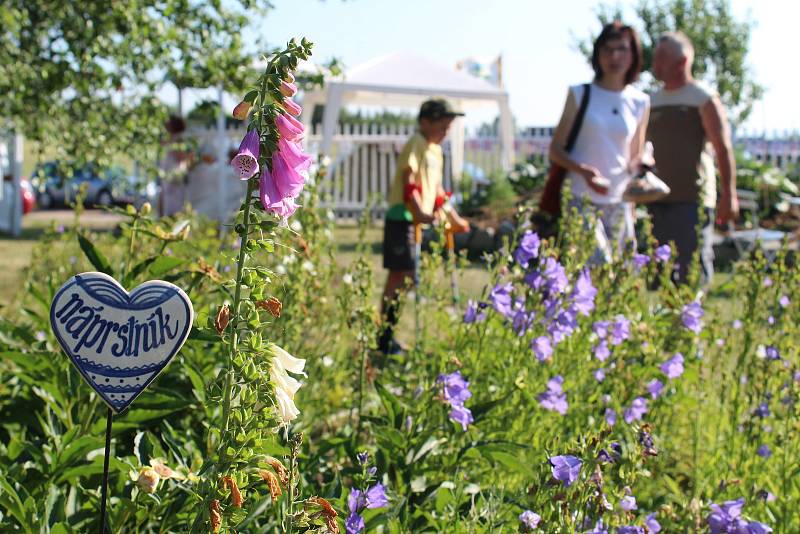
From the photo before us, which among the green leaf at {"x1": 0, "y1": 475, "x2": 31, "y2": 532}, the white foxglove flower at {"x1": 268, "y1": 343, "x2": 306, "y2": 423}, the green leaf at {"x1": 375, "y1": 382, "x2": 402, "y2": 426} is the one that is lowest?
the green leaf at {"x1": 0, "y1": 475, "x2": 31, "y2": 532}

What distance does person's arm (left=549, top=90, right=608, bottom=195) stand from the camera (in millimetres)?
4242

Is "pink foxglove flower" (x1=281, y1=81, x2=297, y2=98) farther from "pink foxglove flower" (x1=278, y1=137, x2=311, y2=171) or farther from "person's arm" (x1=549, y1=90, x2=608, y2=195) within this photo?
"person's arm" (x1=549, y1=90, x2=608, y2=195)

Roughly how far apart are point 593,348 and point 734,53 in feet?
60.3

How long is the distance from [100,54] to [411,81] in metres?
9.04

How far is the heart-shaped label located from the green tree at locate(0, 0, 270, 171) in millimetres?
2776

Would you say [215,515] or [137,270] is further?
[137,270]

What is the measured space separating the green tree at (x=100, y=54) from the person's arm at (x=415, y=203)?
106cm

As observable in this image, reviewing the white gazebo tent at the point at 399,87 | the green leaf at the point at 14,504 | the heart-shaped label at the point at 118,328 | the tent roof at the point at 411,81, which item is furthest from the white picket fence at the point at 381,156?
the heart-shaped label at the point at 118,328

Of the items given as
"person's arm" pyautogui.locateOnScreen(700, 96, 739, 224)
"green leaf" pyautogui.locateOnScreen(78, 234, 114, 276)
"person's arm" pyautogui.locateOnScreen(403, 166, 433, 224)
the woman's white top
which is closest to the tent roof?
"person's arm" pyautogui.locateOnScreen(403, 166, 433, 224)

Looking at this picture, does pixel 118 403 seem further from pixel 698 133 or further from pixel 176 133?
pixel 176 133

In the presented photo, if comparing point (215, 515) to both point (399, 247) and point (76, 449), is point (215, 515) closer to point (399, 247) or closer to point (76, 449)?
point (76, 449)

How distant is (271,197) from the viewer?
4.50 ft

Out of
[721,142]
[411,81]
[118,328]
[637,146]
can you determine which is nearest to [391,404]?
[118,328]

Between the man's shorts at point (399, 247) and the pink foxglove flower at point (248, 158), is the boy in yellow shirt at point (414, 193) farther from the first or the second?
the pink foxglove flower at point (248, 158)
